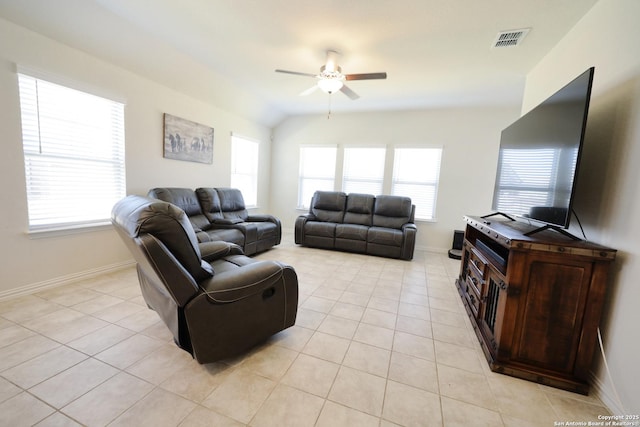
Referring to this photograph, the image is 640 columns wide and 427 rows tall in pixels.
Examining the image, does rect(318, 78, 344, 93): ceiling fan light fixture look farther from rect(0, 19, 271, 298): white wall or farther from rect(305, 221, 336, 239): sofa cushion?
rect(305, 221, 336, 239): sofa cushion

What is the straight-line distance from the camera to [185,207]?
3592 millimetres

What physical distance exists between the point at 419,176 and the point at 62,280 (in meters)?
5.47

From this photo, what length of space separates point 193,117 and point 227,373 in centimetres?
376

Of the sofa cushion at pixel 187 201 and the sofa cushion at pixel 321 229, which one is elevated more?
the sofa cushion at pixel 187 201


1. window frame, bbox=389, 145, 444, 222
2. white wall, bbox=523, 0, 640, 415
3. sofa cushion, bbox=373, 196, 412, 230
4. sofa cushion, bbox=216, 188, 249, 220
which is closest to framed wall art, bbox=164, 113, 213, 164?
sofa cushion, bbox=216, 188, 249, 220

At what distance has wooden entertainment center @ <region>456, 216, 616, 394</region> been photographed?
147 centimetres

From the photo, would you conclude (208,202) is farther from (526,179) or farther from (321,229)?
(526,179)

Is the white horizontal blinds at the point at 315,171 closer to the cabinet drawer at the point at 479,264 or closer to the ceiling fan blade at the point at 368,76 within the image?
the ceiling fan blade at the point at 368,76

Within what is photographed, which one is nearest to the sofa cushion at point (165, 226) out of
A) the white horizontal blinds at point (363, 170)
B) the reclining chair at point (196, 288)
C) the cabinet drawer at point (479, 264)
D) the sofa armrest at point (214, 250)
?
the reclining chair at point (196, 288)

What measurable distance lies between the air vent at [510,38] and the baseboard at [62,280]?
4884 mm

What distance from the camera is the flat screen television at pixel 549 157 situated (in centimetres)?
154

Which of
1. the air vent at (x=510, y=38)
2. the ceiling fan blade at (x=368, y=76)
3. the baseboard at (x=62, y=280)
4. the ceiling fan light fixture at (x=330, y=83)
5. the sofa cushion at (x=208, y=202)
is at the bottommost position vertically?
the baseboard at (x=62, y=280)

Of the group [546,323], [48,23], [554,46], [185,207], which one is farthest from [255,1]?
[546,323]

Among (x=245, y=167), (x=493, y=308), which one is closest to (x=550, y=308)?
(x=493, y=308)
